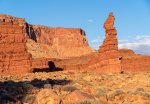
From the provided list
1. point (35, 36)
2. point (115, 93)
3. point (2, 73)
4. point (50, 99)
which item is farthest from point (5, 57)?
point (35, 36)

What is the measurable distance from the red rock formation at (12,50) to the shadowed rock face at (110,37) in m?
11.7

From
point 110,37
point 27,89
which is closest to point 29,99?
point 27,89

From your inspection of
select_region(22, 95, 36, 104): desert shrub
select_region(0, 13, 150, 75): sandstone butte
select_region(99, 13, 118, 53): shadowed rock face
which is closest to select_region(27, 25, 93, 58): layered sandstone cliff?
select_region(0, 13, 150, 75): sandstone butte

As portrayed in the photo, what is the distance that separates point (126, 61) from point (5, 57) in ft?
57.1

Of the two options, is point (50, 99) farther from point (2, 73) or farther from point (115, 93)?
point (2, 73)

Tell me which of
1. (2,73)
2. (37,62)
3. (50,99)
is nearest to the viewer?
(50,99)

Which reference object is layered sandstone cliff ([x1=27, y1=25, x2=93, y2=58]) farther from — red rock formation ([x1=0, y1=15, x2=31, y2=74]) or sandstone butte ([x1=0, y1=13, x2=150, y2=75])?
red rock formation ([x1=0, y1=15, x2=31, y2=74])

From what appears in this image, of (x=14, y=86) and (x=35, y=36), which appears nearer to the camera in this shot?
(x=14, y=86)

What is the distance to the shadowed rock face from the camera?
48.7 m

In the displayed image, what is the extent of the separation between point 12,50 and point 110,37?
1372 cm

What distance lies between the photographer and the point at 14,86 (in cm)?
2078

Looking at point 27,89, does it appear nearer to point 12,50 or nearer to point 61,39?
point 12,50

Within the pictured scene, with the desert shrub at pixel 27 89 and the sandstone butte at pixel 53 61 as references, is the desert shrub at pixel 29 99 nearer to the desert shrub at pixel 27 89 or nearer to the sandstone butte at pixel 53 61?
the desert shrub at pixel 27 89

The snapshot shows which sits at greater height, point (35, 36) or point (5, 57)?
point (35, 36)
